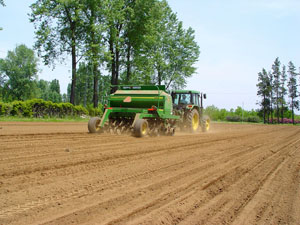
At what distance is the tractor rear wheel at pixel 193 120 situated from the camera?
13928 millimetres

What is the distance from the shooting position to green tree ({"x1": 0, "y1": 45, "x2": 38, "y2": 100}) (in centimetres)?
Result: 6066

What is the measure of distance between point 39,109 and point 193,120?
12417mm

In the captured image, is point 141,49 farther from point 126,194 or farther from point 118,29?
point 126,194

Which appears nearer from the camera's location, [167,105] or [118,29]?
[167,105]

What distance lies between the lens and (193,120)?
14781 millimetres

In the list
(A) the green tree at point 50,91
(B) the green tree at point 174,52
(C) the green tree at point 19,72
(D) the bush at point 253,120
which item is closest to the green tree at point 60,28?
(B) the green tree at point 174,52

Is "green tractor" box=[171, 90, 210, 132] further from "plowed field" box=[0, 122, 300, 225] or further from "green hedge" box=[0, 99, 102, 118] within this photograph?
"green hedge" box=[0, 99, 102, 118]

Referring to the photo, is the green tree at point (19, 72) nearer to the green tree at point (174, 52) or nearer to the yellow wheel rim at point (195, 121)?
the green tree at point (174, 52)

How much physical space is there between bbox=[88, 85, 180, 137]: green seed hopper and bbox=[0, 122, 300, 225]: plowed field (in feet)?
14.3

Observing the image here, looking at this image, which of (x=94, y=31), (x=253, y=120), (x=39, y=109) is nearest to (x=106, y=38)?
(x=94, y=31)

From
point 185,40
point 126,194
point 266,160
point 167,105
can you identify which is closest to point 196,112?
point 167,105

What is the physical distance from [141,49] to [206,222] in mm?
29963

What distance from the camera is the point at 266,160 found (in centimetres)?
684

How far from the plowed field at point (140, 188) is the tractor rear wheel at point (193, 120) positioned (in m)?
7.17
